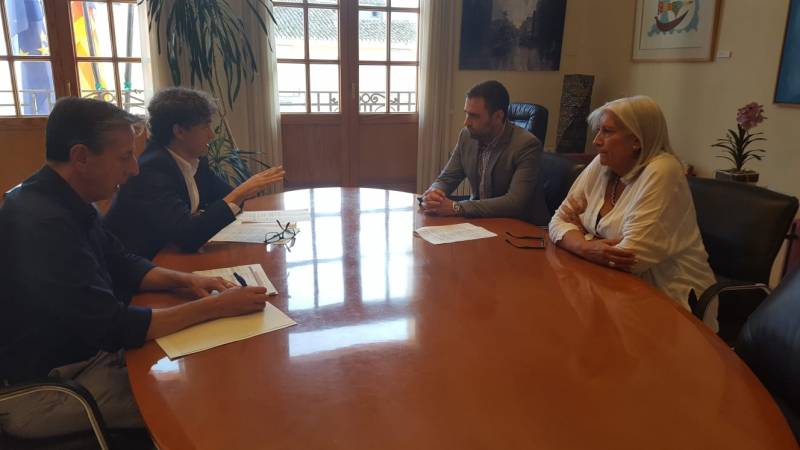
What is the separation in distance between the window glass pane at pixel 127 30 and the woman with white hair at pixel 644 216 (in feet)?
11.6

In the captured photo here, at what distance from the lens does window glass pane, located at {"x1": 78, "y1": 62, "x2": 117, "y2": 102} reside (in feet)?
13.1

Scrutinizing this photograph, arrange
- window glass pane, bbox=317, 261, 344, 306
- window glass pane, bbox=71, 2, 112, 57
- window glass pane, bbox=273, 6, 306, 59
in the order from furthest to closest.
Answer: window glass pane, bbox=273, 6, 306, 59 → window glass pane, bbox=71, 2, 112, 57 → window glass pane, bbox=317, 261, 344, 306

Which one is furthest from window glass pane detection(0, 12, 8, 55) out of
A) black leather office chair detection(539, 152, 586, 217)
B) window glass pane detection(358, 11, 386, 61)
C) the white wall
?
black leather office chair detection(539, 152, 586, 217)

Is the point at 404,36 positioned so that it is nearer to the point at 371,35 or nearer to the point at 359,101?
the point at 371,35

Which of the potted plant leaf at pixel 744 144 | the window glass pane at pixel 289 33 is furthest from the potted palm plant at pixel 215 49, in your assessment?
the potted plant leaf at pixel 744 144

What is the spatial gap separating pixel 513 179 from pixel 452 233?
0.59m

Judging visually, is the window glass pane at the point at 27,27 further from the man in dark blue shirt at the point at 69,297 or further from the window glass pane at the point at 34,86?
the man in dark blue shirt at the point at 69,297

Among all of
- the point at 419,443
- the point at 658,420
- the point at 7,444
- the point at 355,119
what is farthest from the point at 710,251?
the point at 355,119

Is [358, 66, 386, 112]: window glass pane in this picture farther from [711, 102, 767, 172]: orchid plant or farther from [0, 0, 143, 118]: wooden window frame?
[711, 102, 767, 172]: orchid plant

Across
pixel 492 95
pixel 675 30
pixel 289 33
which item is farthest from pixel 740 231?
pixel 289 33

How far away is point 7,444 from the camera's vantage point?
1.08 metres

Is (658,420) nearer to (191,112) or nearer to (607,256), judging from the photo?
(607,256)

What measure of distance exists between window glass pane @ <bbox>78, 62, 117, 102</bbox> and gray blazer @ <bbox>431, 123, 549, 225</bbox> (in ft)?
9.70

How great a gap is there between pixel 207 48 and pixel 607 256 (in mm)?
3395
